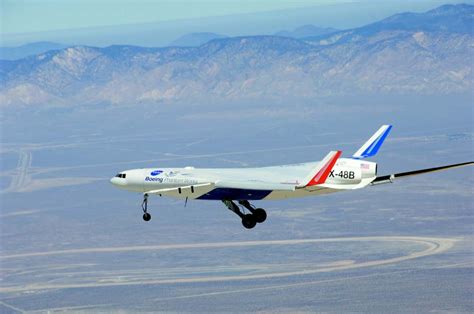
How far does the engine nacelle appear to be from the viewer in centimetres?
8750

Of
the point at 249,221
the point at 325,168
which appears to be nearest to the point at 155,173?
the point at 249,221

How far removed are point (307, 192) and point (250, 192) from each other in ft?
15.3

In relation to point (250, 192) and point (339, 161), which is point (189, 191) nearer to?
point (250, 192)

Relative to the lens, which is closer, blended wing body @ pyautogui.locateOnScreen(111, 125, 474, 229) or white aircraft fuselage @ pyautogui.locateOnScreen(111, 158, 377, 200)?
blended wing body @ pyautogui.locateOnScreen(111, 125, 474, 229)

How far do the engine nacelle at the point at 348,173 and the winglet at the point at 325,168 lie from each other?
324 centimetres

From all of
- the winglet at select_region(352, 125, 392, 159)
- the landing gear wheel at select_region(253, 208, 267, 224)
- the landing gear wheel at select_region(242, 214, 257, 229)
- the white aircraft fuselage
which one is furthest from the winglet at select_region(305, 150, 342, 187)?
the winglet at select_region(352, 125, 392, 159)

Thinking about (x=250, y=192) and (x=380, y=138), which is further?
(x=380, y=138)

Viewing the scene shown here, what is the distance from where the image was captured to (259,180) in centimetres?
8694

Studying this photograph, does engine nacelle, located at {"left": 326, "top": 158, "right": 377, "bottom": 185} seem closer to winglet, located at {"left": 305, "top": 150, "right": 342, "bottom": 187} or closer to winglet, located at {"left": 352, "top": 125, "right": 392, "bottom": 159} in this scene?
winglet, located at {"left": 305, "top": 150, "right": 342, "bottom": 187}

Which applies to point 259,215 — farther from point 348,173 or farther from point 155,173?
point 155,173

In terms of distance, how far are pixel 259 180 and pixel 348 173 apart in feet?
23.5

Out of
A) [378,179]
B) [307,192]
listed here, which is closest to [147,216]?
[307,192]

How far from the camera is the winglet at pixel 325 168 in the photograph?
83.5m

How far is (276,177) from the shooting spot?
87.5 metres
